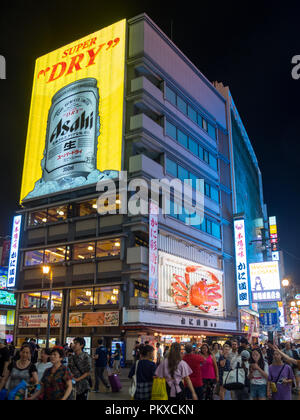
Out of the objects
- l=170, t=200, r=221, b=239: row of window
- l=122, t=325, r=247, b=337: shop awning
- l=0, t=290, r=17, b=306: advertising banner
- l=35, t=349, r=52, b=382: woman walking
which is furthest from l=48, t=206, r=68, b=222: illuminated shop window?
l=35, t=349, r=52, b=382: woman walking

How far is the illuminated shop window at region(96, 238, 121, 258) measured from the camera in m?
37.9

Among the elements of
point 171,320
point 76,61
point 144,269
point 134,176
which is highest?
point 76,61

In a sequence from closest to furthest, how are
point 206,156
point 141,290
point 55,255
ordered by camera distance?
point 141,290 → point 55,255 → point 206,156

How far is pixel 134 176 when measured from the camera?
3803 centimetres

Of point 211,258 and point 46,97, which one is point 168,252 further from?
point 46,97

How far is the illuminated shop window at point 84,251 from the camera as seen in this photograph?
3941 cm

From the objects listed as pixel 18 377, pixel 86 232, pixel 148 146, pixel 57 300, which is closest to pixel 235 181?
pixel 148 146

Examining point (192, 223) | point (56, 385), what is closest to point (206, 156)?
point (192, 223)

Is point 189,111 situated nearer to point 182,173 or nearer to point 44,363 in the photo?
point 182,173

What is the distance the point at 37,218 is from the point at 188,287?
17189mm

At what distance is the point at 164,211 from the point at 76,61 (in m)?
19.8

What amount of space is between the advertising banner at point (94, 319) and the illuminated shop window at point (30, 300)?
15.5 feet

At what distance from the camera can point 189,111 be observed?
160 feet

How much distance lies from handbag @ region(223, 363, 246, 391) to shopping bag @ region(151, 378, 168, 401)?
2.68m
